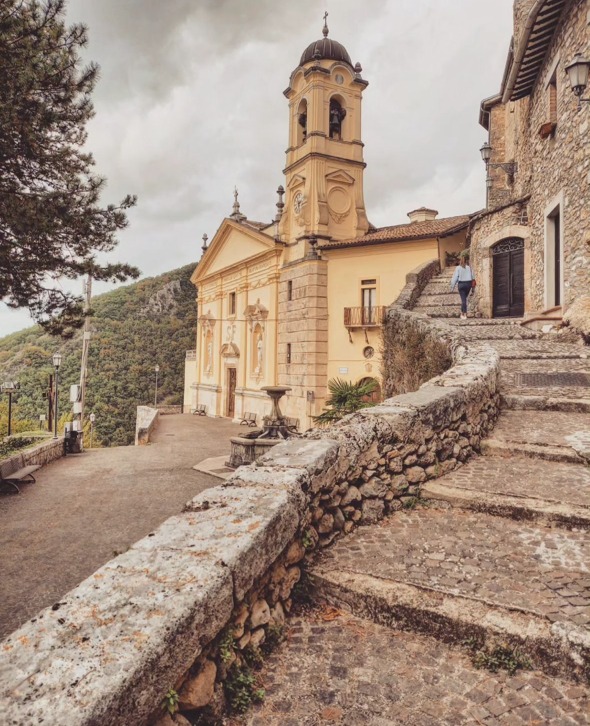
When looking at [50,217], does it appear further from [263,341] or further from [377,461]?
[263,341]

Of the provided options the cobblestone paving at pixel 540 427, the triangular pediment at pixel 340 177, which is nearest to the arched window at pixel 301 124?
the triangular pediment at pixel 340 177

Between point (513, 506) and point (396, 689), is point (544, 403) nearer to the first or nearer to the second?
point (513, 506)

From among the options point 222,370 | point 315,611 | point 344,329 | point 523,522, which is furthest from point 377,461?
point 222,370

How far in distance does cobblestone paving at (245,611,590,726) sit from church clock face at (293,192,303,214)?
2095cm

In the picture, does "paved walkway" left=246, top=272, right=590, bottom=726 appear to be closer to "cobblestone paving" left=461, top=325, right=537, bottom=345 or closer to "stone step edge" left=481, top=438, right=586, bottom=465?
"stone step edge" left=481, top=438, right=586, bottom=465

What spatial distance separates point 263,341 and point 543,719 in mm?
22696

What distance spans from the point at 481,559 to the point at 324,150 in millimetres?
21076

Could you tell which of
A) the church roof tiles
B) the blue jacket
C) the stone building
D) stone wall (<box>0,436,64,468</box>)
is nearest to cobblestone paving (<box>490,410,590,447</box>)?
the stone building

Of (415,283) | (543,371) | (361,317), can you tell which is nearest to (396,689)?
(543,371)

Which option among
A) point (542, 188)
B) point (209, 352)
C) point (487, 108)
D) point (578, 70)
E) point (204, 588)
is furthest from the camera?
point (209, 352)

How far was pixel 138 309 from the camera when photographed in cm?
5772

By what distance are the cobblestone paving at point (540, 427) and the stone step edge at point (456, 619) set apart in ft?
9.59

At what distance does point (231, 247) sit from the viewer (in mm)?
28031

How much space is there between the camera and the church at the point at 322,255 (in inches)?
760
